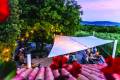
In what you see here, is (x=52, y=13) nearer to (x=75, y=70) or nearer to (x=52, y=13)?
(x=52, y=13)

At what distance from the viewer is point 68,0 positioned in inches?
952

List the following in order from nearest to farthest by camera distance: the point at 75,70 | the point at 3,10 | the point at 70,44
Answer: the point at 3,10 → the point at 75,70 → the point at 70,44

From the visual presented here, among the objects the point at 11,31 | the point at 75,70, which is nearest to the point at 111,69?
the point at 75,70

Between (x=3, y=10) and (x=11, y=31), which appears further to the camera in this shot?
(x=11, y=31)

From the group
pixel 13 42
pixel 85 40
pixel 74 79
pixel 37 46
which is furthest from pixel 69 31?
pixel 74 79

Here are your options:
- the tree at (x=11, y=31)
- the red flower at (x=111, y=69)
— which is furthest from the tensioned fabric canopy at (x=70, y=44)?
the red flower at (x=111, y=69)

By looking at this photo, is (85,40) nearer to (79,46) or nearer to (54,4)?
(79,46)

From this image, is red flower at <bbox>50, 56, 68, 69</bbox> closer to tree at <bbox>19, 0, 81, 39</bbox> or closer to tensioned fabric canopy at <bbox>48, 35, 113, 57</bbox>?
tensioned fabric canopy at <bbox>48, 35, 113, 57</bbox>

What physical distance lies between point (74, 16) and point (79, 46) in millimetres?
11216

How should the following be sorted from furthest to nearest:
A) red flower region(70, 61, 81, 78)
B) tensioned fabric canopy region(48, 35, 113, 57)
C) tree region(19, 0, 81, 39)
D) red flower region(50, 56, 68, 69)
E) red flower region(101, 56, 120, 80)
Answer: tree region(19, 0, 81, 39) → tensioned fabric canopy region(48, 35, 113, 57) → red flower region(50, 56, 68, 69) → red flower region(70, 61, 81, 78) → red flower region(101, 56, 120, 80)

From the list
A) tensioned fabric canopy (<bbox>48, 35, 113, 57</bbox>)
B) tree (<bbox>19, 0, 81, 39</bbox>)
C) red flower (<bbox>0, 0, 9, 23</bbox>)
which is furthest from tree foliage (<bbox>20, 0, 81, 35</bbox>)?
red flower (<bbox>0, 0, 9, 23</bbox>)

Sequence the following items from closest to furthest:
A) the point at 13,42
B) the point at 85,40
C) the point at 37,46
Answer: the point at 85,40 < the point at 13,42 < the point at 37,46

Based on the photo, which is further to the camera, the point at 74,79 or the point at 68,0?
the point at 68,0

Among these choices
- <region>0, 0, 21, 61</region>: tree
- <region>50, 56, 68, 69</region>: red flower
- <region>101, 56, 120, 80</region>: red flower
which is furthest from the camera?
<region>0, 0, 21, 61</region>: tree
